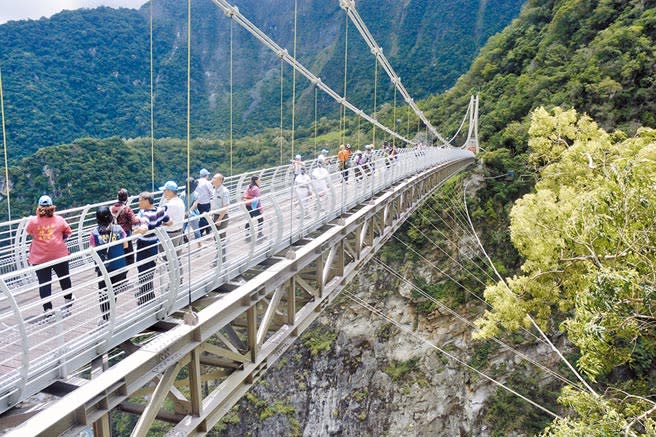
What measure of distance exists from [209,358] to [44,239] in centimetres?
199

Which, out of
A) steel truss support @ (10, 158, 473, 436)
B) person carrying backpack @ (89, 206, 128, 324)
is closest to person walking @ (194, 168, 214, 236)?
steel truss support @ (10, 158, 473, 436)

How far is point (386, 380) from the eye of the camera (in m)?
19.5

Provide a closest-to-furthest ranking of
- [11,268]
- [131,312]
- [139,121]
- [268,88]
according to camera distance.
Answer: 1. [131,312]
2. [11,268]
3. [139,121]
4. [268,88]

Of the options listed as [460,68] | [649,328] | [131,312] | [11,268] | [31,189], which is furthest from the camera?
[460,68]

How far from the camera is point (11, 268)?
17.3 ft

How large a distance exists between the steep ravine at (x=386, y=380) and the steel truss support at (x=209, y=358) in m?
10.7

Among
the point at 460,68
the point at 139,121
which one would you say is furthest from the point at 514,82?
the point at 460,68

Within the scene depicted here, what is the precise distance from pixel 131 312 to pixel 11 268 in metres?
2.64

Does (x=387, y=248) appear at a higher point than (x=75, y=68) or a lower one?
lower

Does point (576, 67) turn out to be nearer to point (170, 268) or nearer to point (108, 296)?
point (170, 268)

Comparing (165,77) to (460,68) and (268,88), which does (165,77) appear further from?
(460,68)

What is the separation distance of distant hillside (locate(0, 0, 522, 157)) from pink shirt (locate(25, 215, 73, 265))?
1275cm

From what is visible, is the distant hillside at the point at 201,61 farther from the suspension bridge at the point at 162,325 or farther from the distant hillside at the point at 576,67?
the distant hillside at the point at 576,67

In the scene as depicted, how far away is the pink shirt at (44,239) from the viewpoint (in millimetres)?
3803
